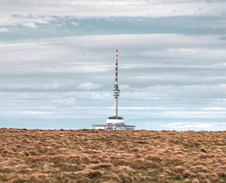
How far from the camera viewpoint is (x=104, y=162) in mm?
29125

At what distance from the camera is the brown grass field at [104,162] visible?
24.0m

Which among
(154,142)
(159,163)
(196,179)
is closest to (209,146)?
(154,142)

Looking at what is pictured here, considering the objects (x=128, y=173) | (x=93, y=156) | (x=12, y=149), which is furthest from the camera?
(x=12, y=149)

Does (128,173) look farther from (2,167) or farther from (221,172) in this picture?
(2,167)

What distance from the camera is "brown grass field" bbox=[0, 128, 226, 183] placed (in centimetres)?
2403

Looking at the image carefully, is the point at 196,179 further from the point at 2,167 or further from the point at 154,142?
the point at 154,142

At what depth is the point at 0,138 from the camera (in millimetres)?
44844

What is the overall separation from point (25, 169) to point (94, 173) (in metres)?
5.34

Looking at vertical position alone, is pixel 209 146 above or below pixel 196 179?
above

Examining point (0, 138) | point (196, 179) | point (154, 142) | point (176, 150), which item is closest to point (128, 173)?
point (196, 179)

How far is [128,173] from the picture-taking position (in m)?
25.2

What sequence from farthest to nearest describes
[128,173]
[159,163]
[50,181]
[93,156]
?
[93,156]
[159,163]
[128,173]
[50,181]

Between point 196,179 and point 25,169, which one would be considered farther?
point 25,169

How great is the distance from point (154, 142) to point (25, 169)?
67.6ft
